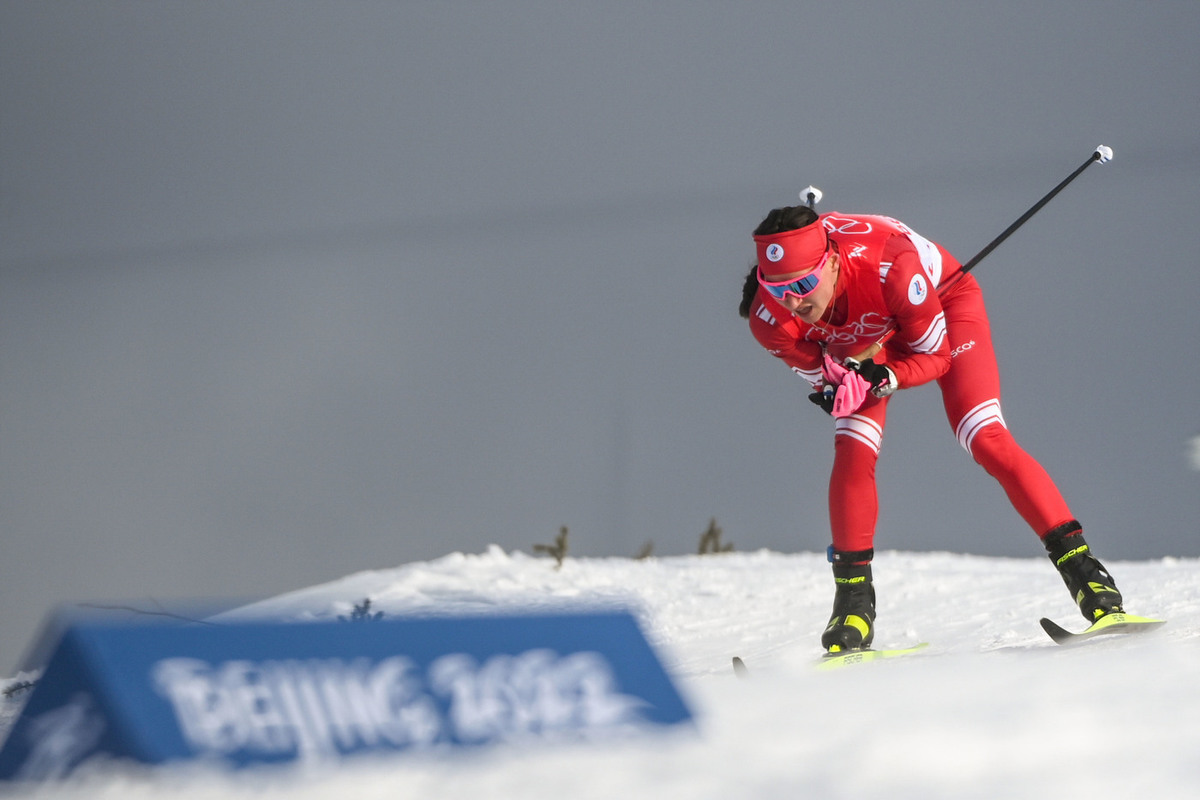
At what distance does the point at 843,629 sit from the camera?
245cm

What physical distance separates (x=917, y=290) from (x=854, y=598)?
700 millimetres

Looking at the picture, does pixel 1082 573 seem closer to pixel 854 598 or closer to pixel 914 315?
pixel 854 598

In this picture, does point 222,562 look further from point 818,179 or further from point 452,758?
point 452,758

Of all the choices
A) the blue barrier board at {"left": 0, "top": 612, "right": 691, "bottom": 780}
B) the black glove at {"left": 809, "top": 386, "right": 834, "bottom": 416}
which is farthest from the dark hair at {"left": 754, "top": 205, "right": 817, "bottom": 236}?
the blue barrier board at {"left": 0, "top": 612, "right": 691, "bottom": 780}

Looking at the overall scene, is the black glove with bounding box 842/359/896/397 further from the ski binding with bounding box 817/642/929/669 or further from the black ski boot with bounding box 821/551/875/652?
the ski binding with bounding box 817/642/929/669

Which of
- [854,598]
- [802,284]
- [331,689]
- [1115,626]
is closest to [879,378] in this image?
[802,284]

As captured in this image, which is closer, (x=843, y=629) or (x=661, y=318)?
(x=843, y=629)

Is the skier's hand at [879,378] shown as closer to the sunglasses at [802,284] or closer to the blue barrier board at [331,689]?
the sunglasses at [802,284]

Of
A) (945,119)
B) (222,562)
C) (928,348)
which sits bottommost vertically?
(222,562)

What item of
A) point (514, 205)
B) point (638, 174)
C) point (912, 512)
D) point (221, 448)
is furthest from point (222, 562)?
point (912, 512)

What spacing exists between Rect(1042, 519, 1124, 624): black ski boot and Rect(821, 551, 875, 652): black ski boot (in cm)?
39

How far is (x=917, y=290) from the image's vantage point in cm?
237

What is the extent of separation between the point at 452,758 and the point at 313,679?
191 millimetres

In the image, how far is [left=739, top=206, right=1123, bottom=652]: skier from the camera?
2.34 meters
